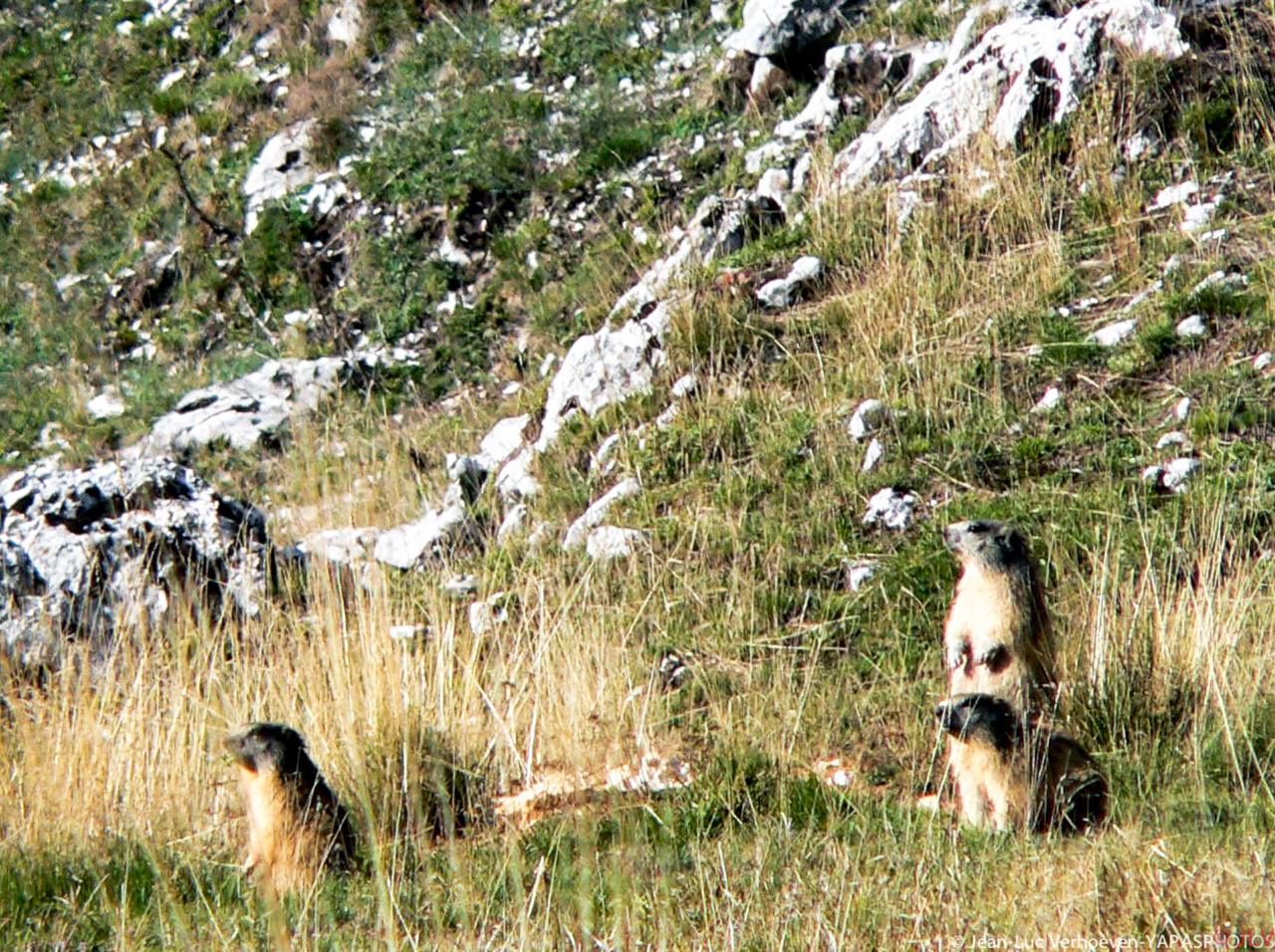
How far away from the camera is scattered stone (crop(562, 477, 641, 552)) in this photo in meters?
8.09

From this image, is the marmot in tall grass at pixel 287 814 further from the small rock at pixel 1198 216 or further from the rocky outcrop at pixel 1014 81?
the rocky outcrop at pixel 1014 81

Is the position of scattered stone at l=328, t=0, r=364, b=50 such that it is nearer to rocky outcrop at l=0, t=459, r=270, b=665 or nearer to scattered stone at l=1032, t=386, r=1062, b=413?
rocky outcrop at l=0, t=459, r=270, b=665

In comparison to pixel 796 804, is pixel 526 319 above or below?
above

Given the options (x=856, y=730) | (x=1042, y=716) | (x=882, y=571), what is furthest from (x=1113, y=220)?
(x=1042, y=716)

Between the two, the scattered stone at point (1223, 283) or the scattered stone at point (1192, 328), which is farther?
the scattered stone at point (1223, 283)

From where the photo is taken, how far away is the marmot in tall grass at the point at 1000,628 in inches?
196

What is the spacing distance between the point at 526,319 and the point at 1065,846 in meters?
8.01

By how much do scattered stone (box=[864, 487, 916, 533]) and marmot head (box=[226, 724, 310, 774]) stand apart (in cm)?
341

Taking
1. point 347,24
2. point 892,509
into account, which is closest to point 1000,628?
point 892,509

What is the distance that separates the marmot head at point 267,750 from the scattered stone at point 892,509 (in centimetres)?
341

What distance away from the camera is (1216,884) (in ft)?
11.4

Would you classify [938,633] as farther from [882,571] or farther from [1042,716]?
[1042,716]

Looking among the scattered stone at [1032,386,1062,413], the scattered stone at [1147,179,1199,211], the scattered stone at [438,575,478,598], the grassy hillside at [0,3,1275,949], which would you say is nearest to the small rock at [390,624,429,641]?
the grassy hillside at [0,3,1275,949]

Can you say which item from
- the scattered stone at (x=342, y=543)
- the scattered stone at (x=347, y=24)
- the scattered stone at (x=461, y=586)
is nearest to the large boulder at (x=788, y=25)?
the scattered stone at (x=347, y=24)
